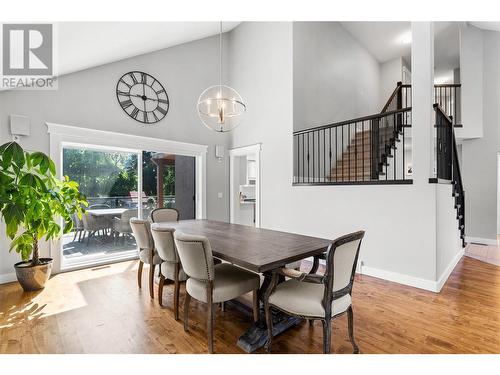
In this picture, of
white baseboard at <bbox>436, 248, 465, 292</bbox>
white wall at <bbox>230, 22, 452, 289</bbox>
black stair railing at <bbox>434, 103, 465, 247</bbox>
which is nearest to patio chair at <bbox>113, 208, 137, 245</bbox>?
white wall at <bbox>230, 22, 452, 289</bbox>

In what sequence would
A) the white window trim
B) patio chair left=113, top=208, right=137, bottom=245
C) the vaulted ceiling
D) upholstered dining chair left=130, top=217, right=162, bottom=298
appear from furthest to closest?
patio chair left=113, top=208, right=137, bottom=245, the white window trim, upholstered dining chair left=130, top=217, right=162, bottom=298, the vaulted ceiling

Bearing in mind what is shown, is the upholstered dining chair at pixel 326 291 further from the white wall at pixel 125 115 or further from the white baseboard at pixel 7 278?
the white wall at pixel 125 115

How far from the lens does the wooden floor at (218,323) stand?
2.03 metres

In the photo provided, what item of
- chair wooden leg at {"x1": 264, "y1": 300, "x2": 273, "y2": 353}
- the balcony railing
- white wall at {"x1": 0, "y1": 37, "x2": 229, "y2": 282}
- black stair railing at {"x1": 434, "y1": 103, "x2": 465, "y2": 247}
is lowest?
chair wooden leg at {"x1": 264, "y1": 300, "x2": 273, "y2": 353}

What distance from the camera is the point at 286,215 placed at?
4.79 metres

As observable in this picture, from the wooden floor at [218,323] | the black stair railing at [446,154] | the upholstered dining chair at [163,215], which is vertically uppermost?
the black stair railing at [446,154]

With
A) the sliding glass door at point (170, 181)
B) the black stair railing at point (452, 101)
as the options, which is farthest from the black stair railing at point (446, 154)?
the sliding glass door at point (170, 181)

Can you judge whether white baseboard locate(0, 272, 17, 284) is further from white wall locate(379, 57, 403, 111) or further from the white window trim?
white wall locate(379, 57, 403, 111)

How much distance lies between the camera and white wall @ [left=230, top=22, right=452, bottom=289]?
10.3ft

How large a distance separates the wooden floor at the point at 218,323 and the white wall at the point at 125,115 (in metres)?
1.48

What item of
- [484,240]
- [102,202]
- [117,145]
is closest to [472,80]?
[484,240]

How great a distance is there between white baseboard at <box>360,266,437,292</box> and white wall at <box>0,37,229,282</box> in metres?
3.26
